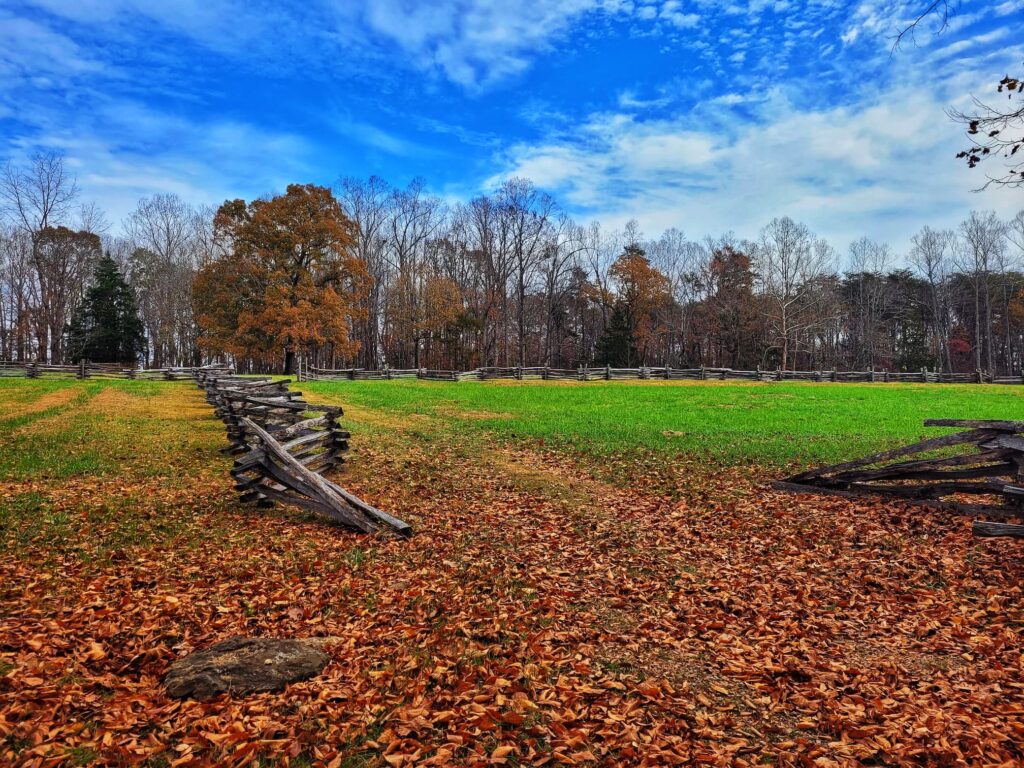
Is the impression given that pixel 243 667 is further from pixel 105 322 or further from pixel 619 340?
pixel 105 322

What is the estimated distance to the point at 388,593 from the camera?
5641 millimetres

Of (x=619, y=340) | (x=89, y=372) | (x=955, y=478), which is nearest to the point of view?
(x=955, y=478)

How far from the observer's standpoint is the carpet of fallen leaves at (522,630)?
11.2 feet

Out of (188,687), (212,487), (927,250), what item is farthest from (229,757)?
(927,250)

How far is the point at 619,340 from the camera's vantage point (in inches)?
2131

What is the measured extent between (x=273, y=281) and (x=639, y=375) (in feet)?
97.5

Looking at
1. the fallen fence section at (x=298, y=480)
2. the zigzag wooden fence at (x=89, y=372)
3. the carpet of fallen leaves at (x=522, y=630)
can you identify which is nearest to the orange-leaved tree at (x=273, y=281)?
the zigzag wooden fence at (x=89, y=372)

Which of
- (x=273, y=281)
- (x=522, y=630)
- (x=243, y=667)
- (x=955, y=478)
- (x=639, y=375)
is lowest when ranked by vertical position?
(x=522, y=630)

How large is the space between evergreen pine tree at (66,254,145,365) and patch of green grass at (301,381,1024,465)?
102ft

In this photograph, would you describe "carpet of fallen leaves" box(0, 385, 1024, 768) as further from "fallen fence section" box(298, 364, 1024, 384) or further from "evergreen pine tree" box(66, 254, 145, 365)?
"evergreen pine tree" box(66, 254, 145, 365)

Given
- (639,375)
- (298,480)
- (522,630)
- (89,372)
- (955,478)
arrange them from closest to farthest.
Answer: (522,630), (298,480), (955,478), (89,372), (639,375)

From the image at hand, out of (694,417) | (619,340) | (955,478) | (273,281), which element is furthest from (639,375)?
(955,478)

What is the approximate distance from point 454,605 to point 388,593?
0.77 m

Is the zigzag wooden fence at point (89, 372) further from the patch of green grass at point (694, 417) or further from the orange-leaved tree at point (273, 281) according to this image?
the patch of green grass at point (694, 417)
